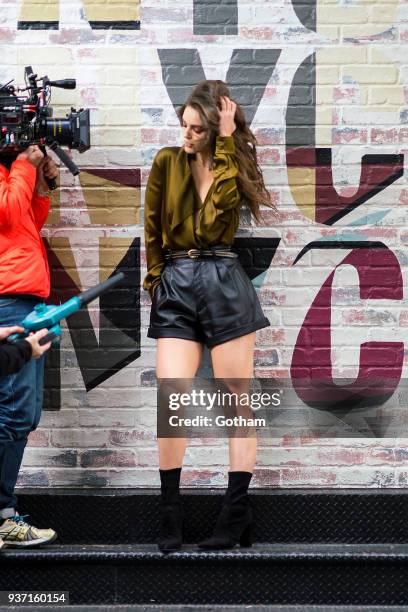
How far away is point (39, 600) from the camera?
3.68m

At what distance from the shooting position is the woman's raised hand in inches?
143

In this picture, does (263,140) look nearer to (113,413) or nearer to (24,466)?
(113,413)

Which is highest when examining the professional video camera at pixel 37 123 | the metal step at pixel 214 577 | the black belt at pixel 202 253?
the professional video camera at pixel 37 123

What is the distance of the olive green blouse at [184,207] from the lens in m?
3.61

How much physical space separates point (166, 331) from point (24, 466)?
91 centimetres

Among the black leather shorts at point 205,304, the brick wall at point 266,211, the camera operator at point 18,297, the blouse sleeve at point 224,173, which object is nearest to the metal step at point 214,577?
the camera operator at point 18,297

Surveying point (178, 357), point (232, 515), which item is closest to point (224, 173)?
point (178, 357)

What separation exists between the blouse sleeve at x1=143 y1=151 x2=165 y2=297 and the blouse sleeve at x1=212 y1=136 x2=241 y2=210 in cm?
28

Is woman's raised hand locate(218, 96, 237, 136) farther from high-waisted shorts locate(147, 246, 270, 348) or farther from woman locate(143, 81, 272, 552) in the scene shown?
high-waisted shorts locate(147, 246, 270, 348)

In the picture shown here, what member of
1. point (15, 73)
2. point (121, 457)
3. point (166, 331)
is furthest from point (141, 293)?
point (15, 73)

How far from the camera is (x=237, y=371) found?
3.71 m

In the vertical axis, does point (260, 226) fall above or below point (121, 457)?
above

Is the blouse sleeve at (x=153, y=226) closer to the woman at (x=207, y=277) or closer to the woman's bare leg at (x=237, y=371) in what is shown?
the woman at (x=207, y=277)

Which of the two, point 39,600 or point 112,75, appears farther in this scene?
point 112,75
